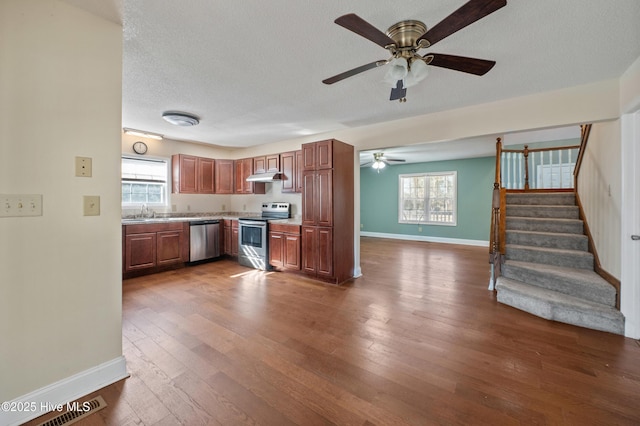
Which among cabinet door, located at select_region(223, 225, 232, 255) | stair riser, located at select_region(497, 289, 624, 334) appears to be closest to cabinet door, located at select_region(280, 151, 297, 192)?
cabinet door, located at select_region(223, 225, 232, 255)

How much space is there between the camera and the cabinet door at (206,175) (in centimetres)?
562

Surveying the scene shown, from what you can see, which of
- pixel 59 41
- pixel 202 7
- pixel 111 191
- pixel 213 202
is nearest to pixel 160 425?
pixel 111 191

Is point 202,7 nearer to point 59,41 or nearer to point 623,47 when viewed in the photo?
point 59,41

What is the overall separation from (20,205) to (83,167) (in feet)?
1.24

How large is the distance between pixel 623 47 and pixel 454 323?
2.74 meters

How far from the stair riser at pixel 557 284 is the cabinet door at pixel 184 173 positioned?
569 cm

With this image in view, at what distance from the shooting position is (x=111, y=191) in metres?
1.85

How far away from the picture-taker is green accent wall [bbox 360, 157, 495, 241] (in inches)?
277

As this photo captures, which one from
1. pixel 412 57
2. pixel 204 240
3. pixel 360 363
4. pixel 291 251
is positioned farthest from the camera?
pixel 204 240

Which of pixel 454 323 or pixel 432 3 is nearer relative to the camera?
Answer: pixel 432 3

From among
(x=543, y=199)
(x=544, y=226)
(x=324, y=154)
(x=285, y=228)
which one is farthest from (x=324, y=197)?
(x=543, y=199)

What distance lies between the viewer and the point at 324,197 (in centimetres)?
402

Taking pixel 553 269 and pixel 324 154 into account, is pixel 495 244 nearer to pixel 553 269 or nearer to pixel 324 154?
pixel 553 269

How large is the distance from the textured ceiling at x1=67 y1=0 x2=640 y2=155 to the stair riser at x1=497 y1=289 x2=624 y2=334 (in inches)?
92.4
